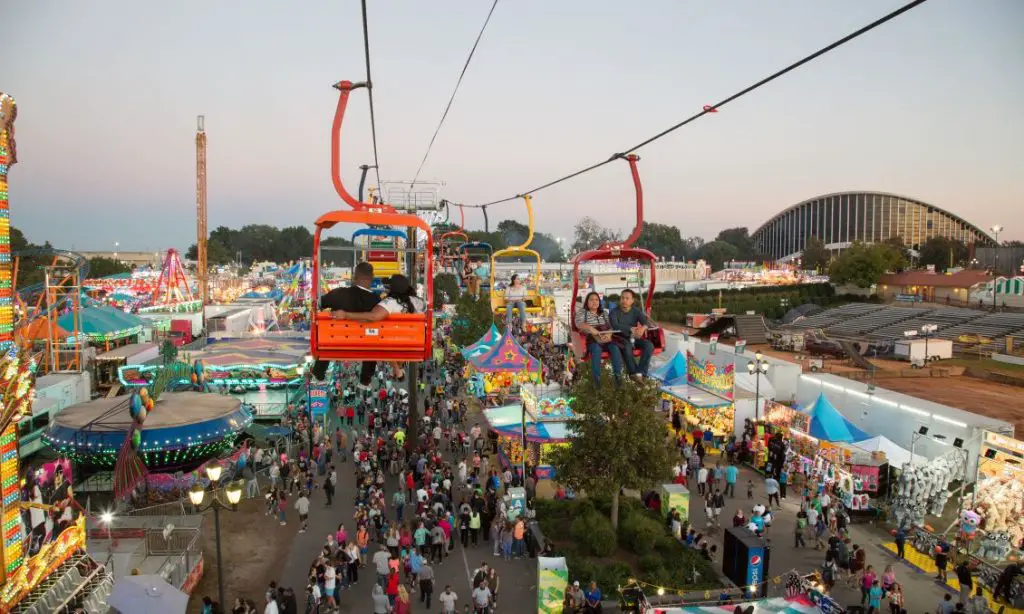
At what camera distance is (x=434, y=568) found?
12320mm

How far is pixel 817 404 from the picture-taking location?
17281 millimetres

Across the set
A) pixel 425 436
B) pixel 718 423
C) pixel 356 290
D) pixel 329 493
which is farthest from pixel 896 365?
pixel 356 290

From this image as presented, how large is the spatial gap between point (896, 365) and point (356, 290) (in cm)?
3847

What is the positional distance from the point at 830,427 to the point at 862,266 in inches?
2110

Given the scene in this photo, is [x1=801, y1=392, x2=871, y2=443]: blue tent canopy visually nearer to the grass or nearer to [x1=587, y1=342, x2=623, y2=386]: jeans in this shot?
the grass

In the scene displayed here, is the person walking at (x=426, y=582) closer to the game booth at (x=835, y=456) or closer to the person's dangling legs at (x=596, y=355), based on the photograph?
the person's dangling legs at (x=596, y=355)

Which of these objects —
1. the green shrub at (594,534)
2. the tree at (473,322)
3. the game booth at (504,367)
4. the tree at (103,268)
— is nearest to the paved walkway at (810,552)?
the green shrub at (594,534)

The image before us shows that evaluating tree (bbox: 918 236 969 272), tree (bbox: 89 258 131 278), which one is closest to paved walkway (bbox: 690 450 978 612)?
tree (bbox: 89 258 131 278)

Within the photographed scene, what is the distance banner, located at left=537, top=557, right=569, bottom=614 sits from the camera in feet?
33.5

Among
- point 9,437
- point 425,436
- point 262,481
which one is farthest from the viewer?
point 425,436

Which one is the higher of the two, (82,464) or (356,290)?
(356,290)

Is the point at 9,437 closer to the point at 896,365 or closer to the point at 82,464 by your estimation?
the point at 82,464

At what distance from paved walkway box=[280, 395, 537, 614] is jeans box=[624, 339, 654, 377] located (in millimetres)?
4762

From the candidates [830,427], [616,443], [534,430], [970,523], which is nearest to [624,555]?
[616,443]
